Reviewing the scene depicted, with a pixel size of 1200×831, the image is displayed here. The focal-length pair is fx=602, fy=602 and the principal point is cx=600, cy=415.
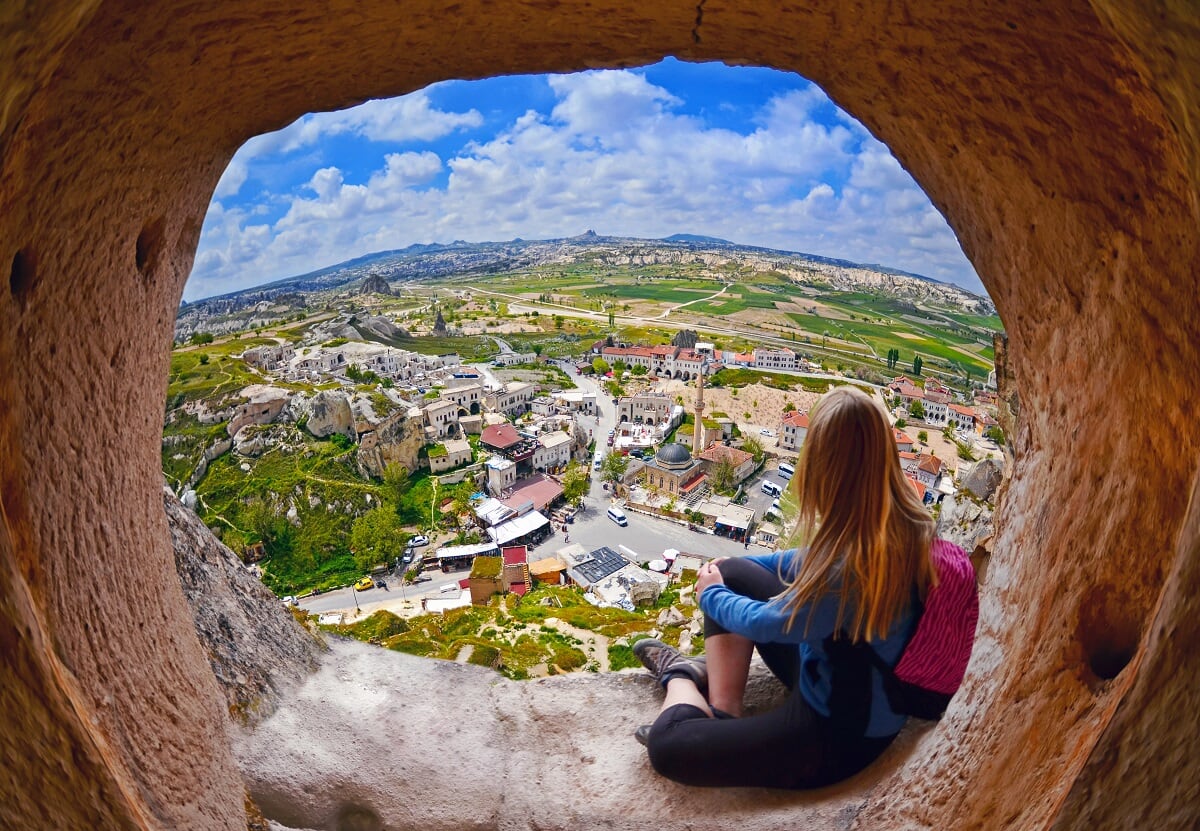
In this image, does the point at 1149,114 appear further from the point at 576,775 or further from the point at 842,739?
the point at 576,775

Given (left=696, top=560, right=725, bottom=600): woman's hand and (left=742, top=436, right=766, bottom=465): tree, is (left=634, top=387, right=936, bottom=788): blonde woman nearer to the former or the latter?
(left=696, top=560, right=725, bottom=600): woman's hand

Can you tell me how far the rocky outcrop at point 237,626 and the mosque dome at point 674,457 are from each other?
34635 millimetres

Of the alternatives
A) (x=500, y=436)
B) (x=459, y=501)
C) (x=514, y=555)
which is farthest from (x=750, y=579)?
(x=500, y=436)

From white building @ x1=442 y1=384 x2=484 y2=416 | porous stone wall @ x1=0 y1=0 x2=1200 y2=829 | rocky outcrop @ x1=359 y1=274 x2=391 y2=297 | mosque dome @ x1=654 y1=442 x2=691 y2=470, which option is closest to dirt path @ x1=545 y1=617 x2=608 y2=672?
porous stone wall @ x1=0 y1=0 x2=1200 y2=829

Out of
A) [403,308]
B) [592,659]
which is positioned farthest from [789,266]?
[592,659]

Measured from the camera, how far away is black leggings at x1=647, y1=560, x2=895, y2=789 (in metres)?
2.77

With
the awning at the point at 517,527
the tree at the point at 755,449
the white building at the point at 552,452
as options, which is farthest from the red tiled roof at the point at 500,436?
the tree at the point at 755,449

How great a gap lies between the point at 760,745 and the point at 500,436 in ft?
132

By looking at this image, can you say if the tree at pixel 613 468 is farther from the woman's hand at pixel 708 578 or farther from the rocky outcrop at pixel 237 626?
the woman's hand at pixel 708 578

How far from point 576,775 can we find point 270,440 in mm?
41102

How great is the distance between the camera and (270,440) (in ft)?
127

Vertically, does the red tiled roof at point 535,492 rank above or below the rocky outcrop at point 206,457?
above

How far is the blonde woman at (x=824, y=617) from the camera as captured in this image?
2.36 m

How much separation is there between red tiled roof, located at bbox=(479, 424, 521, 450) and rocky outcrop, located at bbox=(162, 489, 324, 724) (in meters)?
37.1
